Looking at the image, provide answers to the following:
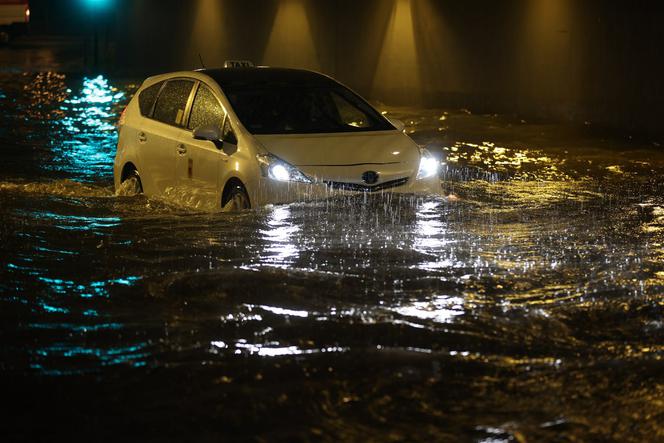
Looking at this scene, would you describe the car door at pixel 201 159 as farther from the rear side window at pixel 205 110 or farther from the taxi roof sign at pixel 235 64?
the taxi roof sign at pixel 235 64

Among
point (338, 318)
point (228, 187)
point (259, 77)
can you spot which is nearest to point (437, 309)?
point (338, 318)

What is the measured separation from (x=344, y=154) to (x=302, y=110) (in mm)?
1028

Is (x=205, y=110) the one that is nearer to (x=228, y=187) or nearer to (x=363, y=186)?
(x=228, y=187)

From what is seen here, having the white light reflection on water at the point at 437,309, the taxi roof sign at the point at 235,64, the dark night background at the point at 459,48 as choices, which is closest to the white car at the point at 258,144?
the taxi roof sign at the point at 235,64

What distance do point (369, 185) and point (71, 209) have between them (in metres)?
2.95

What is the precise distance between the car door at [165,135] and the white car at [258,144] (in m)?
0.01

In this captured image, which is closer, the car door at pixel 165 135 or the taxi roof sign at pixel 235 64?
the car door at pixel 165 135

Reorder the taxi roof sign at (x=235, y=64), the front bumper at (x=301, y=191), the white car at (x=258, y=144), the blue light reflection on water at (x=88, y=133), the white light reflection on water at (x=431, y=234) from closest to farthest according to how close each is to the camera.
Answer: the white light reflection on water at (x=431, y=234) < the front bumper at (x=301, y=191) < the white car at (x=258, y=144) < the taxi roof sign at (x=235, y=64) < the blue light reflection on water at (x=88, y=133)

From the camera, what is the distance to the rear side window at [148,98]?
11164 millimetres

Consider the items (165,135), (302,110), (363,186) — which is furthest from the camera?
(165,135)

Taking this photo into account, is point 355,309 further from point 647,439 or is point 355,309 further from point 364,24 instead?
point 364,24

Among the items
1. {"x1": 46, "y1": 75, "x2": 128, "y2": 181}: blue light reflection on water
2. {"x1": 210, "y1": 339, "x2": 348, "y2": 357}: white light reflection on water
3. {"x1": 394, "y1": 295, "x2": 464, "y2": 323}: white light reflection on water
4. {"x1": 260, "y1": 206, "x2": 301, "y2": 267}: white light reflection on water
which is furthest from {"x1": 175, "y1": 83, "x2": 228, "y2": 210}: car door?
{"x1": 210, "y1": 339, "x2": 348, "y2": 357}: white light reflection on water

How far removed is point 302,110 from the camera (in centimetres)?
1021

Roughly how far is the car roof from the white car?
0.04ft
